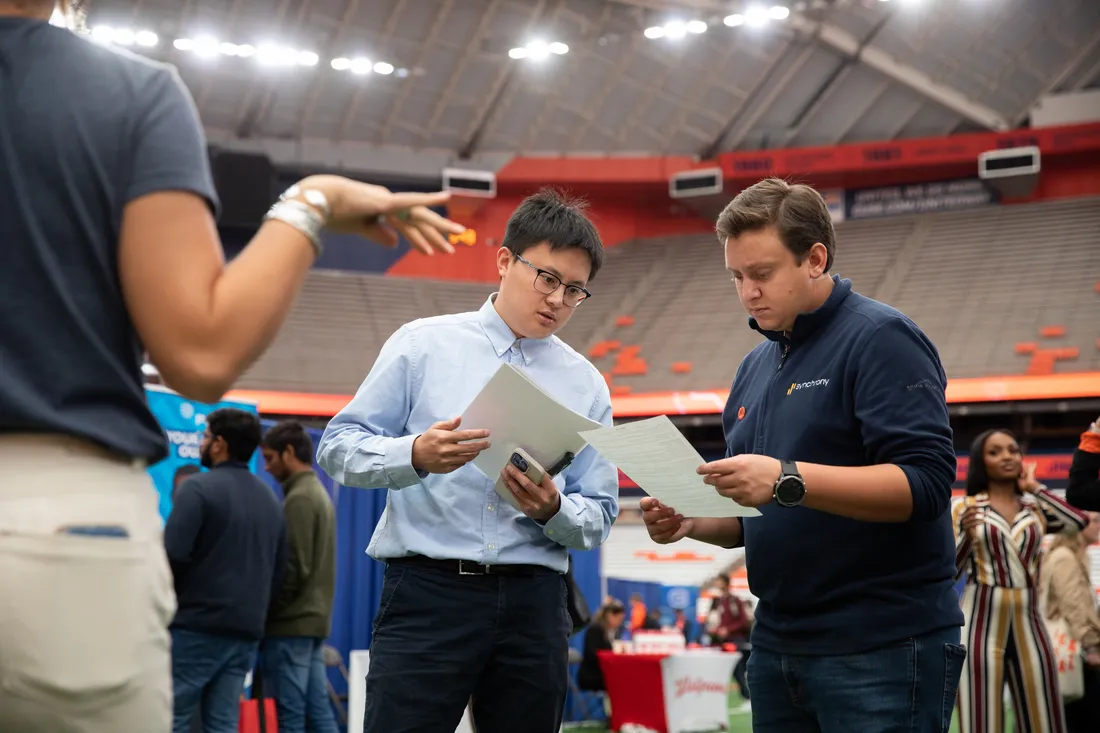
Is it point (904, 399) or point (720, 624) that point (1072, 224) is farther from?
point (904, 399)

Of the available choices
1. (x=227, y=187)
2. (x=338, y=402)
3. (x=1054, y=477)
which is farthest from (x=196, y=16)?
(x=1054, y=477)

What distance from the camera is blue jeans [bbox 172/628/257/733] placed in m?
4.47

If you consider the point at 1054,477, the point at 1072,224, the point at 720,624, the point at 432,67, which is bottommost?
the point at 720,624

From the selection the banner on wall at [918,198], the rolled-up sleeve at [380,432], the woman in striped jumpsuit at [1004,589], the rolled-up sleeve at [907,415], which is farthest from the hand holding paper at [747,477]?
the banner on wall at [918,198]

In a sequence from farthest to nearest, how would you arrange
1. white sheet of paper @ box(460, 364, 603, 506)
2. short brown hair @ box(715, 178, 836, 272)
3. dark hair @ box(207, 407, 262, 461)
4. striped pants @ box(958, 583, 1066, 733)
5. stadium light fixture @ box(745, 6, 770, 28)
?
stadium light fixture @ box(745, 6, 770, 28) < dark hair @ box(207, 407, 262, 461) < striped pants @ box(958, 583, 1066, 733) < short brown hair @ box(715, 178, 836, 272) < white sheet of paper @ box(460, 364, 603, 506)

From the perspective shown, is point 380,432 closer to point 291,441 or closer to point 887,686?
point 887,686

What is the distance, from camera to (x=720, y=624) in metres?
11.8

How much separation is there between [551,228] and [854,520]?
1.01 metres

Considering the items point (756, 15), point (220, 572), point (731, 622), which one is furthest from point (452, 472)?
point (756, 15)

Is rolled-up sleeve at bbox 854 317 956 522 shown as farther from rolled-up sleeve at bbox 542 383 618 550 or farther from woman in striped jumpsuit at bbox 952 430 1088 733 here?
woman in striped jumpsuit at bbox 952 430 1088 733

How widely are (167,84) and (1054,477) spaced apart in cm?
1436

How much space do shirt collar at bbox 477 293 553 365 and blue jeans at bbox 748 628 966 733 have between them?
99 cm

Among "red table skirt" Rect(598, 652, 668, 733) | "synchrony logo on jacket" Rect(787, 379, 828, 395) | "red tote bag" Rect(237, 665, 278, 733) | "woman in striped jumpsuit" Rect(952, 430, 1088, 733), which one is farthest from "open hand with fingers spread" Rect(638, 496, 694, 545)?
"red table skirt" Rect(598, 652, 668, 733)

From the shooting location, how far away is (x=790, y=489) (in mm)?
1937
